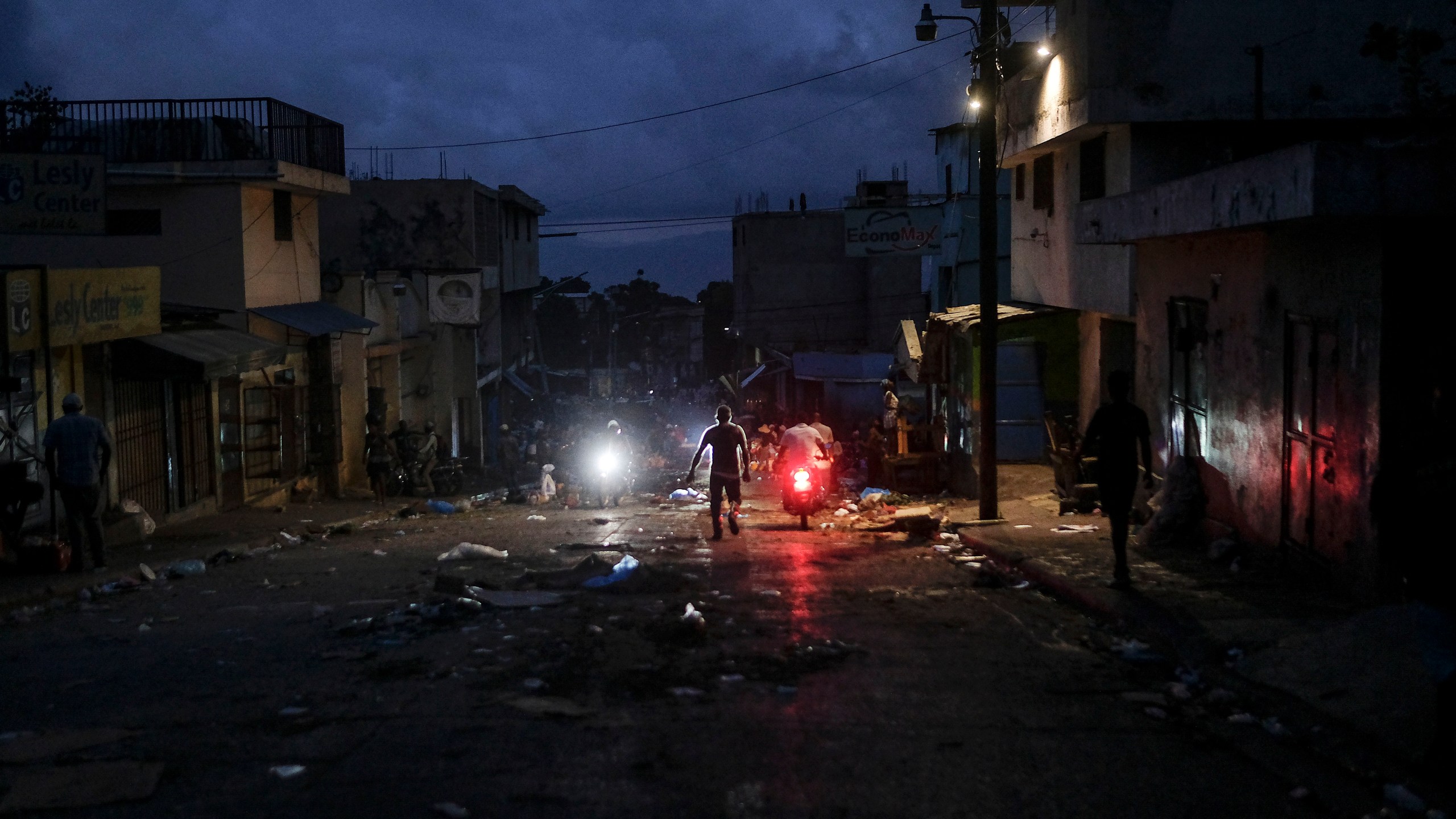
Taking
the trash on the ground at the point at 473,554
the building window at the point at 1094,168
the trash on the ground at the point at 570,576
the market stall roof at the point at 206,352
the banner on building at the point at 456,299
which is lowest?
the trash on the ground at the point at 473,554

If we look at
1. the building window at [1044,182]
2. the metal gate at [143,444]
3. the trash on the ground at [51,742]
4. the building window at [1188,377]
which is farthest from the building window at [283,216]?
the trash on the ground at [51,742]

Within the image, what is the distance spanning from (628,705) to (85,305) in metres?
10.5

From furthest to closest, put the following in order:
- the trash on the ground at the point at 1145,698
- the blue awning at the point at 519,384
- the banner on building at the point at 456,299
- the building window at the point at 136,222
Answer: the blue awning at the point at 519,384 < the banner on building at the point at 456,299 < the building window at the point at 136,222 < the trash on the ground at the point at 1145,698

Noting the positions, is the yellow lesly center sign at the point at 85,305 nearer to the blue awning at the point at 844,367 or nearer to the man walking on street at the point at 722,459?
the man walking on street at the point at 722,459

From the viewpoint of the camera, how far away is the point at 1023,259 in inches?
975

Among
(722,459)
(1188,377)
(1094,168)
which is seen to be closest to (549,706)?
(722,459)

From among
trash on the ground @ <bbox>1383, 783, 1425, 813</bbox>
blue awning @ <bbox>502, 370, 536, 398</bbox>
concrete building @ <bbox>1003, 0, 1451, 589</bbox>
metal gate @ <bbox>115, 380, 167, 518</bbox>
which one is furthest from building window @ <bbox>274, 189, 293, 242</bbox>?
trash on the ground @ <bbox>1383, 783, 1425, 813</bbox>

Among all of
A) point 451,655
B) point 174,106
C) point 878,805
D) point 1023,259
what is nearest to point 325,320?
point 174,106

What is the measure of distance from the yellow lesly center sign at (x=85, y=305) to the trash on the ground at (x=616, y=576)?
269 inches

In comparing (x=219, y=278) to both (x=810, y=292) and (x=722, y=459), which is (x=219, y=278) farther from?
(x=810, y=292)

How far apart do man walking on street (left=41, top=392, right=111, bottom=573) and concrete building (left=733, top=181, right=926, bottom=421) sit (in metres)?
40.4

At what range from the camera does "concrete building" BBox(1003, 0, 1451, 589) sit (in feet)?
28.5

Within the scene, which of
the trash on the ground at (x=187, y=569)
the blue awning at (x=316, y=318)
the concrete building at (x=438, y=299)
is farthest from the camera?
the concrete building at (x=438, y=299)

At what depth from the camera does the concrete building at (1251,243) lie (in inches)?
342
